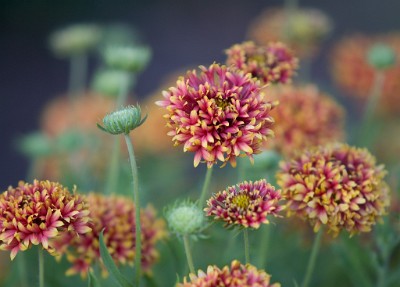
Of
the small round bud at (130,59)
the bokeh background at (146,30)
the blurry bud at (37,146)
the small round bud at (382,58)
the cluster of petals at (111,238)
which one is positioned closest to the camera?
the cluster of petals at (111,238)

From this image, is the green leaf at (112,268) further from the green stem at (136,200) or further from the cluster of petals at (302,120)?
the cluster of petals at (302,120)

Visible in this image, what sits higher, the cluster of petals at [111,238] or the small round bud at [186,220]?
the cluster of petals at [111,238]

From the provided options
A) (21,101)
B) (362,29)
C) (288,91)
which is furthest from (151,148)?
(362,29)

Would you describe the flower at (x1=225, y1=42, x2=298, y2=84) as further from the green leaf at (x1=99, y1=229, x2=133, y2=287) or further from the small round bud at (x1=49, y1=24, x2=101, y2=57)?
the small round bud at (x1=49, y1=24, x2=101, y2=57)

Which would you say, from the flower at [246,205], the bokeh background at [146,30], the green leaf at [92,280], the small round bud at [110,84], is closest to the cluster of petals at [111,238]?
the green leaf at [92,280]

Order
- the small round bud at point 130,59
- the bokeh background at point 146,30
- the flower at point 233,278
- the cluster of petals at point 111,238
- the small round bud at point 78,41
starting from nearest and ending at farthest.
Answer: the flower at point 233,278 → the cluster of petals at point 111,238 → the small round bud at point 130,59 → the small round bud at point 78,41 → the bokeh background at point 146,30

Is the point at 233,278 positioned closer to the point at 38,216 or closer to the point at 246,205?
the point at 246,205
